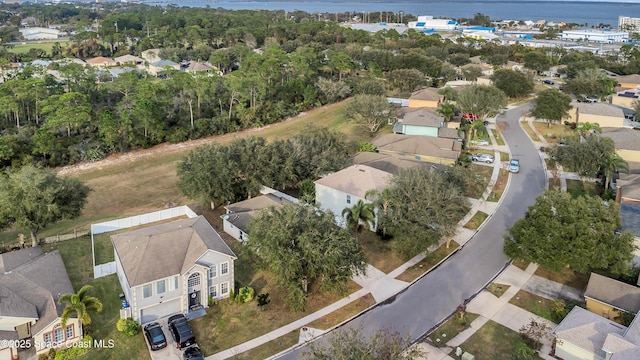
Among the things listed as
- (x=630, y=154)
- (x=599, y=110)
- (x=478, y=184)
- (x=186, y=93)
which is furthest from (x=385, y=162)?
(x=599, y=110)

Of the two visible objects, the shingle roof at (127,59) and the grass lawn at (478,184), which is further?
the shingle roof at (127,59)

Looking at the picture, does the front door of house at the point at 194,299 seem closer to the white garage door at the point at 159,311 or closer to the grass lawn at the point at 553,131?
the white garage door at the point at 159,311

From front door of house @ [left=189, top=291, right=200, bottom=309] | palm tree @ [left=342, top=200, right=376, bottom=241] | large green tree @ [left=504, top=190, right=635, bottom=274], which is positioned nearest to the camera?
front door of house @ [left=189, top=291, right=200, bottom=309]

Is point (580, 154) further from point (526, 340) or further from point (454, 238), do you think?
point (526, 340)

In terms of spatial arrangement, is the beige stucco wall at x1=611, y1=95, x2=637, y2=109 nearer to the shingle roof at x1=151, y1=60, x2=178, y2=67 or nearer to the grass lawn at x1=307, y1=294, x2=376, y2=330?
the grass lawn at x1=307, y1=294, x2=376, y2=330

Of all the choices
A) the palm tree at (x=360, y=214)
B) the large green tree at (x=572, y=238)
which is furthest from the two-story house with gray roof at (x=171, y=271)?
the large green tree at (x=572, y=238)

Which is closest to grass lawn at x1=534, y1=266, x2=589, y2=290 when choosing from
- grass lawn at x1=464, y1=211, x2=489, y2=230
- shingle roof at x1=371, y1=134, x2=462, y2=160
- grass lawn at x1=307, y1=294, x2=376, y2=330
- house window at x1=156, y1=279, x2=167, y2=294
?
grass lawn at x1=464, y1=211, x2=489, y2=230
